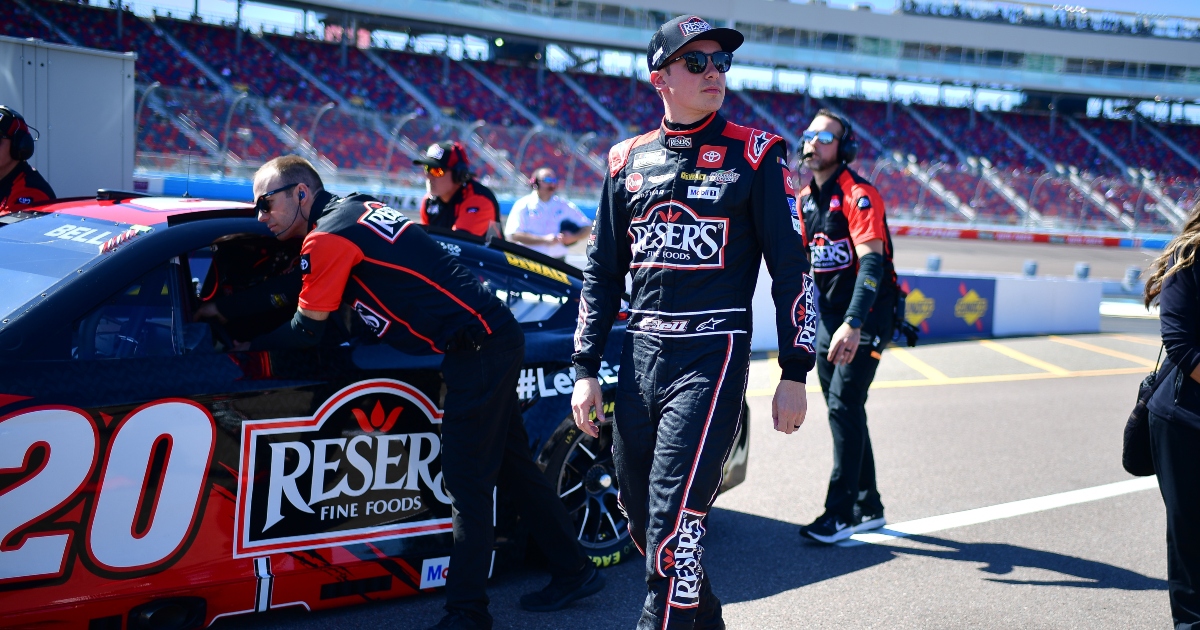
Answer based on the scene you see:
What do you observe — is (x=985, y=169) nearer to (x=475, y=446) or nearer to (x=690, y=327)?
(x=475, y=446)

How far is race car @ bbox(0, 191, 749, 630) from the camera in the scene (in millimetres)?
2812

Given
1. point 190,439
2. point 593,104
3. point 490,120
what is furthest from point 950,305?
point 593,104

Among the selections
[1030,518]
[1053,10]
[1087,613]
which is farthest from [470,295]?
[1053,10]

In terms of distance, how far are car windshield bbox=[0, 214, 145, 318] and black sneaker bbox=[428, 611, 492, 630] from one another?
65.3 inches

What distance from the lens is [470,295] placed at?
11.1 feet

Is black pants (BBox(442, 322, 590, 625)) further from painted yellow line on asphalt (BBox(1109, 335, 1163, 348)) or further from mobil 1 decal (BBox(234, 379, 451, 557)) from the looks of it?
painted yellow line on asphalt (BBox(1109, 335, 1163, 348))

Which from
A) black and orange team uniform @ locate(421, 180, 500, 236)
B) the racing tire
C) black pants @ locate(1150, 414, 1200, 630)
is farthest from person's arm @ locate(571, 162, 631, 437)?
black and orange team uniform @ locate(421, 180, 500, 236)

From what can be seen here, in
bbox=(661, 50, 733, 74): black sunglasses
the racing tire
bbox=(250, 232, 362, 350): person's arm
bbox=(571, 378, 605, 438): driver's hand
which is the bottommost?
the racing tire

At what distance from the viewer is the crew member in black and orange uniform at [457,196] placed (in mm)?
6246

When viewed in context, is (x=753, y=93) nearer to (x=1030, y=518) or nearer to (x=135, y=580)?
(x=1030, y=518)

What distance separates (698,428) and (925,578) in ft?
7.22

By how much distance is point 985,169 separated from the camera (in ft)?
124

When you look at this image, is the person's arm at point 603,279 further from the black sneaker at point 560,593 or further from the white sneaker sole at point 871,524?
the white sneaker sole at point 871,524

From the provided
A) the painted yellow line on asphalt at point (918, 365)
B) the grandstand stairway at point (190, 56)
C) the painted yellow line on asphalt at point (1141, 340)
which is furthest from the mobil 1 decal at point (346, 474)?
the grandstand stairway at point (190, 56)
